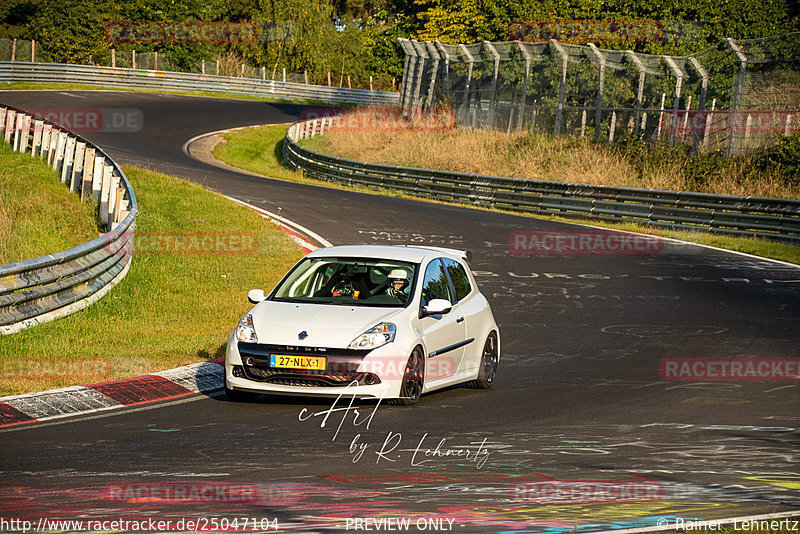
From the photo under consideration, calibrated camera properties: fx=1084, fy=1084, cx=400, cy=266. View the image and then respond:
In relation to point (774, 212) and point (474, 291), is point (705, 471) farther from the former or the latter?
point (774, 212)

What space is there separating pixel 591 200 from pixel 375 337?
20890mm

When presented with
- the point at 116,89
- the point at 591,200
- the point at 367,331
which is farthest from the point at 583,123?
the point at 116,89

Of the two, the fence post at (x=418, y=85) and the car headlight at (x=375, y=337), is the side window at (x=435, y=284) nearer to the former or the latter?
the car headlight at (x=375, y=337)

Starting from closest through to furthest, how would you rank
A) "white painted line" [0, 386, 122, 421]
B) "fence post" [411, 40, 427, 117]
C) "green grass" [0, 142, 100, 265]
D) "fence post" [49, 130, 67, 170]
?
"white painted line" [0, 386, 122, 421]
"green grass" [0, 142, 100, 265]
"fence post" [49, 130, 67, 170]
"fence post" [411, 40, 427, 117]

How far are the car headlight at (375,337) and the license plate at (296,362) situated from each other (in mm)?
308

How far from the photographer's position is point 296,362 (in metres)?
9.61

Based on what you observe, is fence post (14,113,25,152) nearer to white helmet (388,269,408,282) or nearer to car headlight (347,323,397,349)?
white helmet (388,269,408,282)

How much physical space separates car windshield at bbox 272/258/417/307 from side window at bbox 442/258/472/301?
2.45 ft

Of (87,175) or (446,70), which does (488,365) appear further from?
(446,70)

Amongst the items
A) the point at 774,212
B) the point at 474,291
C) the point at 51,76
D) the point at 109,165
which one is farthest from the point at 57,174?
the point at 51,76

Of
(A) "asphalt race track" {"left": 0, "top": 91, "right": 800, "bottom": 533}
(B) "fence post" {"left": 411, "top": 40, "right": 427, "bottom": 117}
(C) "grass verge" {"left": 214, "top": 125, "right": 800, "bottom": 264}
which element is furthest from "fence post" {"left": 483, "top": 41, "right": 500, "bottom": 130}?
(A) "asphalt race track" {"left": 0, "top": 91, "right": 800, "bottom": 533}

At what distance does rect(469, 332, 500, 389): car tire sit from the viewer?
37.0 feet

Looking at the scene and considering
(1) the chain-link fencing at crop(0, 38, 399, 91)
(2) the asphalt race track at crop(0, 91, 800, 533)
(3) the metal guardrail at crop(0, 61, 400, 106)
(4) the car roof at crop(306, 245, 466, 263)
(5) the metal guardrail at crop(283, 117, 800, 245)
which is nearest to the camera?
(2) the asphalt race track at crop(0, 91, 800, 533)

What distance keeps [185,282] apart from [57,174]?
323 inches
